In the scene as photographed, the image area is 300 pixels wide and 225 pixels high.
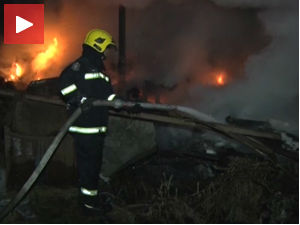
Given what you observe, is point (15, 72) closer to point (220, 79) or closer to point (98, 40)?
point (220, 79)

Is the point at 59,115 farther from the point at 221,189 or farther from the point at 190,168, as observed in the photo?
the point at 221,189

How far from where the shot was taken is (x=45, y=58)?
14852 millimetres

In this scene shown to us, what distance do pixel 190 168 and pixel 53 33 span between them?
10.9 metres

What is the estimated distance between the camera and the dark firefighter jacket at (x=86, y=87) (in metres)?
4.65

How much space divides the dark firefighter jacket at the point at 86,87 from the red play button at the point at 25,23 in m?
9.86

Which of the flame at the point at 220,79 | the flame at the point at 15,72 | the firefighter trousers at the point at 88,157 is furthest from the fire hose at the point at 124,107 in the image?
the flame at the point at 15,72

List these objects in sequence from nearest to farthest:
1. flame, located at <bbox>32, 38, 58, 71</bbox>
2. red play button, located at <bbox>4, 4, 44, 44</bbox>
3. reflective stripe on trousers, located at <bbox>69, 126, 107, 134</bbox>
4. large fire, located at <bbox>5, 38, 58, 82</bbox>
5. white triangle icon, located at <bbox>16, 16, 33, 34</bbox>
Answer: reflective stripe on trousers, located at <bbox>69, 126, 107, 134</bbox> < white triangle icon, located at <bbox>16, 16, 33, 34</bbox> < red play button, located at <bbox>4, 4, 44, 44</bbox> < large fire, located at <bbox>5, 38, 58, 82</bbox> < flame, located at <bbox>32, 38, 58, 71</bbox>

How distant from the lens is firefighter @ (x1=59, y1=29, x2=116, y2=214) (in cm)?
466

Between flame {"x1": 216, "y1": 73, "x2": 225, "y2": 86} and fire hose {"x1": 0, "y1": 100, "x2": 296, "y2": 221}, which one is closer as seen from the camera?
fire hose {"x1": 0, "y1": 100, "x2": 296, "y2": 221}

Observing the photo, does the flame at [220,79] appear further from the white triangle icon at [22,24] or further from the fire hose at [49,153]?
the fire hose at [49,153]

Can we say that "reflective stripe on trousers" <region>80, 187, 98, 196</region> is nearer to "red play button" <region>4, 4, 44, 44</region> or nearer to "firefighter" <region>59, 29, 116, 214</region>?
"firefighter" <region>59, 29, 116, 214</region>

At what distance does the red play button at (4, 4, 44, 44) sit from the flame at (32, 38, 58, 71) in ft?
1.44

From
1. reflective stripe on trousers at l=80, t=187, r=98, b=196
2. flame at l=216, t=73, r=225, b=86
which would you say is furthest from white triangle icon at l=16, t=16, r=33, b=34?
reflective stripe on trousers at l=80, t=187, r=98, b=196

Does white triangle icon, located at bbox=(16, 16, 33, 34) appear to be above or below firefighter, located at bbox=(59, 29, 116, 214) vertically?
above
